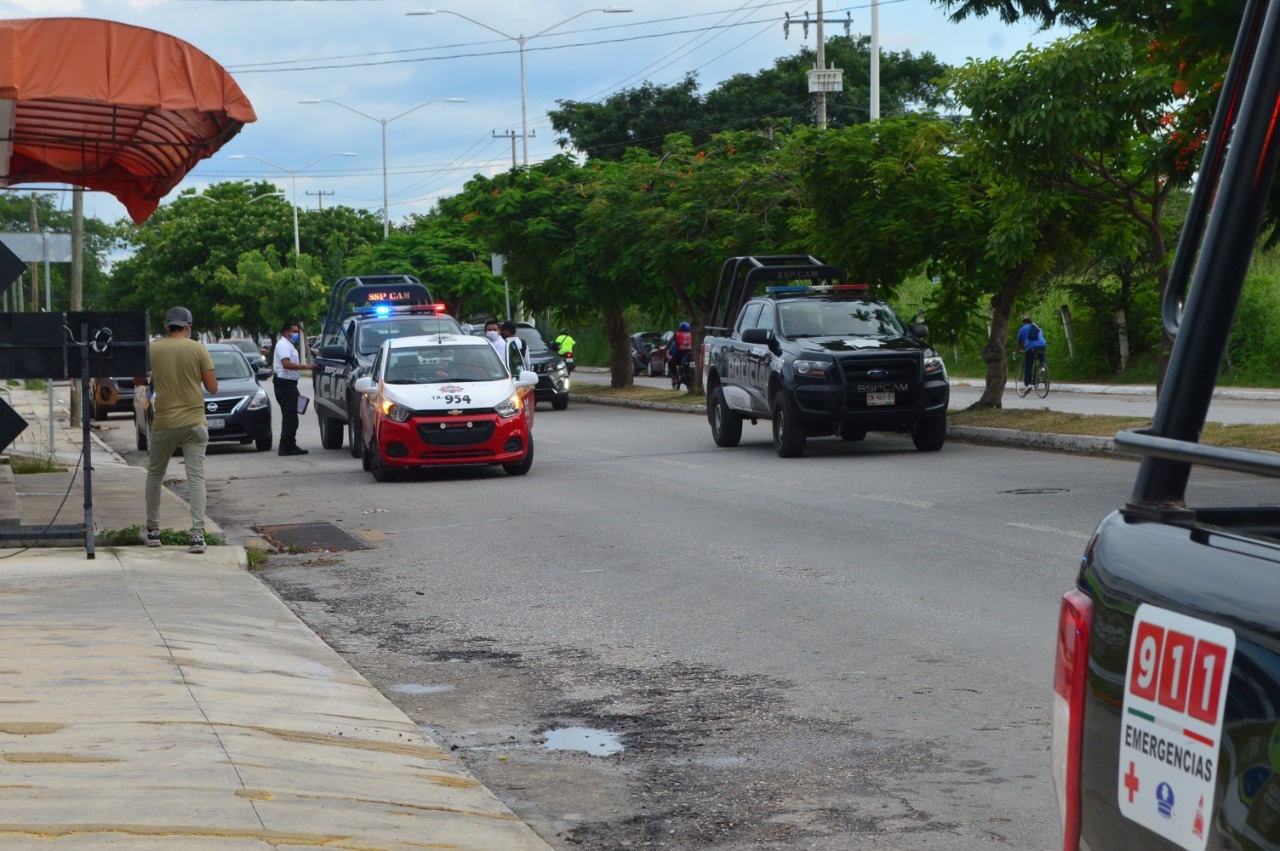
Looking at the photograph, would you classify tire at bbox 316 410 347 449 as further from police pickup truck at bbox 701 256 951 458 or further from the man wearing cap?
the man wearing cap

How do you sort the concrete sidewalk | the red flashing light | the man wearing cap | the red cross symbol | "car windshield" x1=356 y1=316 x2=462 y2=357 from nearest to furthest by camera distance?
1. the red cross symbol
2. the red flashing light
3. the concrete sidewalk
4. the man wearing cap
5. "car windshield" x1=356 y1=316 x2=462 y2=357

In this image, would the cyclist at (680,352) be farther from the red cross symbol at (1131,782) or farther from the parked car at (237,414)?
the red cross symbol at (1131,782)

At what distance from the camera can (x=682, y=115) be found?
69.4 metres

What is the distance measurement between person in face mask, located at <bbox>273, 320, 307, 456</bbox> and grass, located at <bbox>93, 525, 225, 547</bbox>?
1058 cm

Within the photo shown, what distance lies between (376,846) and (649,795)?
1.33 metres

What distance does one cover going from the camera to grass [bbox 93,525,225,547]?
12.8 m

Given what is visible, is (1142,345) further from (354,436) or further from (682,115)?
(682,115)

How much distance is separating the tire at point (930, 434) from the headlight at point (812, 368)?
1572mm

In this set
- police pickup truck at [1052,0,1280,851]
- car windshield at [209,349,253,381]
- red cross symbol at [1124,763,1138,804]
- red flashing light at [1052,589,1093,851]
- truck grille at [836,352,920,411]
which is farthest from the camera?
car windshield at [209,349,253,381]

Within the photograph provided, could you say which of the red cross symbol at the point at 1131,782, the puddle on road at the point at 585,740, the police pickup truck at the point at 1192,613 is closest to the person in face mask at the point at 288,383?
the puddle on road at the point at 585,740

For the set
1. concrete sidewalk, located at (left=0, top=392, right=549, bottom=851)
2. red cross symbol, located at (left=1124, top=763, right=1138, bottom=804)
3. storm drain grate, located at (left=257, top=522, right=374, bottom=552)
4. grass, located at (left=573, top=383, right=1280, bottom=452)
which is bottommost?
storm drain grate, located at (left=257, top=522, right=374, bottom=552)

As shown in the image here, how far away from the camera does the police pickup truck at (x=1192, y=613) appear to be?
2.19 meters

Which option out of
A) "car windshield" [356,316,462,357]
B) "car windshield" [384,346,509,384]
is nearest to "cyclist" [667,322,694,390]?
"car windshield" [356,316,462,357]

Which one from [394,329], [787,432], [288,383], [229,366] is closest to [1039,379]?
[394,329]
